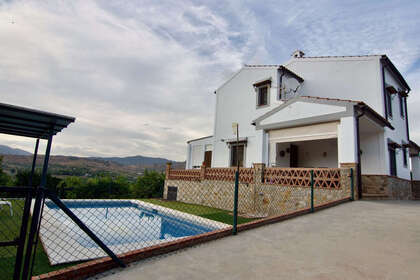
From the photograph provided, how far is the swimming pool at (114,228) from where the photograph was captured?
4500mm

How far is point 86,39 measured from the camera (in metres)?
7.46

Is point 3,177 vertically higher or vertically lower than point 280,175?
lower

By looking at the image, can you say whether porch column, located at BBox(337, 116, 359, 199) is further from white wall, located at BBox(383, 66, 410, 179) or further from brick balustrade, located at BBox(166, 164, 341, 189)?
white wall, located at BBox(383, 66, 410, 179)

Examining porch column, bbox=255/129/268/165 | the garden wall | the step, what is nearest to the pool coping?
the garden wall

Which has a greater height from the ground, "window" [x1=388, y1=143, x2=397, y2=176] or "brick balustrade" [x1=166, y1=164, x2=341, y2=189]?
"window" [x1=388, y1=143, x2=397, y2=176]

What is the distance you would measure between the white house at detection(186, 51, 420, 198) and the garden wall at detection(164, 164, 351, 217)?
3.03 feet

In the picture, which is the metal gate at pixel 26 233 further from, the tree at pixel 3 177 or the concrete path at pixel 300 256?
the tree at pixel 3 177

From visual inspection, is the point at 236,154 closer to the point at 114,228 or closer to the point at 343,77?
the point at 343,77

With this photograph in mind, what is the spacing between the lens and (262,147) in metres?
11.0

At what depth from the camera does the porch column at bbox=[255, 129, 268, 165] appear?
422 inches

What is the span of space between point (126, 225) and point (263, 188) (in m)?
5.61

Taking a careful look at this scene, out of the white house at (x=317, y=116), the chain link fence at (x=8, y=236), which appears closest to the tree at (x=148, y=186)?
the white house at (x=317, y=116)

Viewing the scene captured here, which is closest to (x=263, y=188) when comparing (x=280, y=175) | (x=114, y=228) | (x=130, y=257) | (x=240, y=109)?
(x=280, y=175)

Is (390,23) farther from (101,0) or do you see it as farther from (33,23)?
(33,23)
